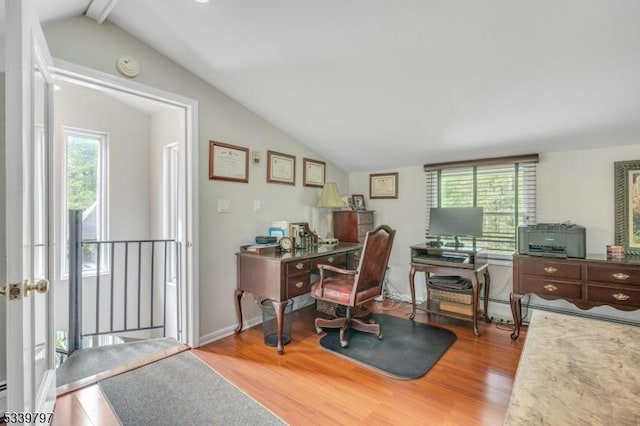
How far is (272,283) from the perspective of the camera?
8.36 ft

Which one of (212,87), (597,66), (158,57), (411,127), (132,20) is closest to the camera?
(597,66)

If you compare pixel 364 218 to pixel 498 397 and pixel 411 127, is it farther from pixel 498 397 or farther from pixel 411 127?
pixel 498 397

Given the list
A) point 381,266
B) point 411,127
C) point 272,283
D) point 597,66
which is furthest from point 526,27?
point 272,283

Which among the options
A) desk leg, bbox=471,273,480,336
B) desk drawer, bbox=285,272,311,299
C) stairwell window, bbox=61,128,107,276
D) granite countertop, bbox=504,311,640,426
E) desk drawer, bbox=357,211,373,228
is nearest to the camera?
granite countertop, bbox=504,311,640,426

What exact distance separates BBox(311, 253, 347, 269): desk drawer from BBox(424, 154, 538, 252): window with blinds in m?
1.10

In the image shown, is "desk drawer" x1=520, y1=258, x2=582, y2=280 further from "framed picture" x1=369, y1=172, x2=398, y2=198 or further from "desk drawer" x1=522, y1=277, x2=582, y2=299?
"framed picture" x1=369, y1=172, x2=398, y2=198

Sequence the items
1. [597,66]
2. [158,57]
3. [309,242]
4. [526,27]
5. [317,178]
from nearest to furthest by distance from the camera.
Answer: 1. [526,27]
2. [597,66]
3. [158,57]
4. [309,242]
5. [317,178]

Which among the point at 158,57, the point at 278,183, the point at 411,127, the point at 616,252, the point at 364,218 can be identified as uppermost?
the point at 158,57

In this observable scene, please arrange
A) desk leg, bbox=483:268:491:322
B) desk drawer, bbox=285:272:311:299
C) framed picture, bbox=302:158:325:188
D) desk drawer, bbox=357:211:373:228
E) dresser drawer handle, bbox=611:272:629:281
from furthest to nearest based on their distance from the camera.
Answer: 1. desk drawer, bbox=357:211:373:228
2. framed picture, bbox=302:158:325:188
3. desk leg, bbox=483:268:491:322
4. desk drawer, bbox=285:272:311:299
5. dresser drawer handle, bbox=611:272:629:281

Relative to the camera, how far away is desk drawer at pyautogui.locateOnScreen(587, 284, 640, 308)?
7.39 feet

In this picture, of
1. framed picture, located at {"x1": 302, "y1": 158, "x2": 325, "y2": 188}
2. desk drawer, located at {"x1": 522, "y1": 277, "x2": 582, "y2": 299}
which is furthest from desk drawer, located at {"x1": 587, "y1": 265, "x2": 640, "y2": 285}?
framed picture, located at {"x1": 302, "y1": 158, "x2": 325, "y2": 188}

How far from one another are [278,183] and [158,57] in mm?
1525

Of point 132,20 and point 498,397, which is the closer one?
point 498,397

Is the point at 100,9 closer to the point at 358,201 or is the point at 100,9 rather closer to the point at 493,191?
the point at 358,201
